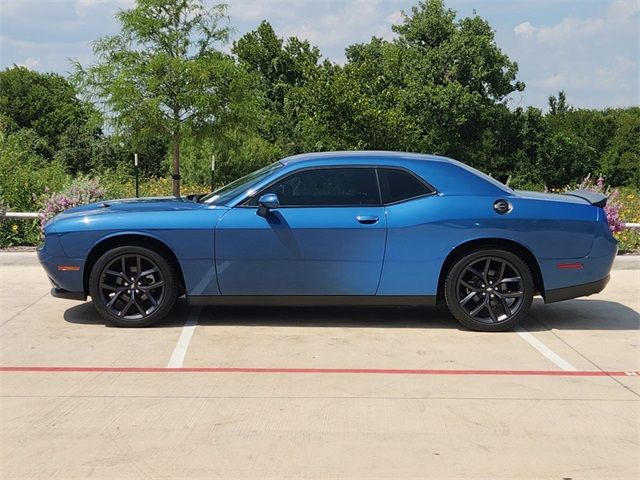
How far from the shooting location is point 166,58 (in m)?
14.6

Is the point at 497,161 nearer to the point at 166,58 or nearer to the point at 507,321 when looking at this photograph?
the point at 166,58

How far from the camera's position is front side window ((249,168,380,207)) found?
20.6 feet

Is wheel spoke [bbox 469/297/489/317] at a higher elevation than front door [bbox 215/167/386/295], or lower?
lower

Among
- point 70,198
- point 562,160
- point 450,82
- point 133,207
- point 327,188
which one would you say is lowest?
point 562,160

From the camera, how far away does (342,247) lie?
20.2 feet

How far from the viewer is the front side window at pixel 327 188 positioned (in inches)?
247

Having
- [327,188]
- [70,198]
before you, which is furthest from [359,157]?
[70,198]

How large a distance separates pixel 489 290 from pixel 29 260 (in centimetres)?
626

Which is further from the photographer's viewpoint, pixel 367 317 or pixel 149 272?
pixel 367 317

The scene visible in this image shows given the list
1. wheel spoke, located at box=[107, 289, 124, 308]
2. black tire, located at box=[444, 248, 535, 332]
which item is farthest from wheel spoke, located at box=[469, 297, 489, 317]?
wheel spoke, located at box=[107, 289, 124, 308]

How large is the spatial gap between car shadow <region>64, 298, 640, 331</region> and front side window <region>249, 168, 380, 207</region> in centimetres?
116

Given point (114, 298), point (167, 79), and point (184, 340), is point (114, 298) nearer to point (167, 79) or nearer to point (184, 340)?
point (184, 340)

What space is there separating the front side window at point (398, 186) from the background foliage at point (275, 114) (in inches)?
231

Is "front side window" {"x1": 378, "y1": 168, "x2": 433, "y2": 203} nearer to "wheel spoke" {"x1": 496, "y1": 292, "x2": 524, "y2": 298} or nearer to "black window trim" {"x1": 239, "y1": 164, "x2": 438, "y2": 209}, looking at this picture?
"black window trim" {"x1": 239, "y1": 164, "x2": 438, "y2": 209}
